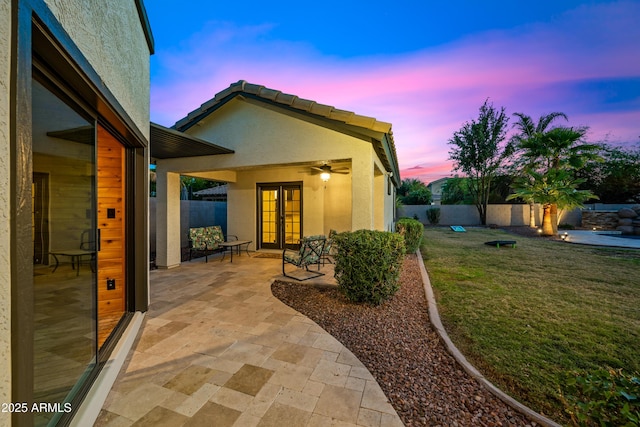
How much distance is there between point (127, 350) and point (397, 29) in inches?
404

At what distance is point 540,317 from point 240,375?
4.25m

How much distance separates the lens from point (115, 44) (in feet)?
7.74

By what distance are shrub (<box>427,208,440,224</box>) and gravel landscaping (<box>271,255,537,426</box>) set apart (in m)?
17.2

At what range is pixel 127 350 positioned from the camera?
279 centimetres

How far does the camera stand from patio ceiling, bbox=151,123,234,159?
16.0 ft

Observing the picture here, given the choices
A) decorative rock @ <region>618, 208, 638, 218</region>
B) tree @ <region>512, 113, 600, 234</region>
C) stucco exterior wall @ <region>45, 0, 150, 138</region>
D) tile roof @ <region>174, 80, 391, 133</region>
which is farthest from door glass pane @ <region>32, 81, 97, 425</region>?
decorative rock @ <region>618, 208, 638, 218</region>

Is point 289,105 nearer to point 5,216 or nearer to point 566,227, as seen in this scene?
point 5,216

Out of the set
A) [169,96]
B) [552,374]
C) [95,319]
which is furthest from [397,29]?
[169,96]

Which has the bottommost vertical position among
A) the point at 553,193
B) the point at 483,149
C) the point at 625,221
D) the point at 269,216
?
the point at 625,221

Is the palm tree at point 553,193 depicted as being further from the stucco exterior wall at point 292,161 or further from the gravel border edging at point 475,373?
the gravel border edging at point 475,373

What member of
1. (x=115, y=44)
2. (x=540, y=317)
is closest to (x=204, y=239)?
(x=115, y=44)

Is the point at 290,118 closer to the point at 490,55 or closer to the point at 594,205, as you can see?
the point at 490,55

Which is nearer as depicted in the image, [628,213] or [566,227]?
[628,213]

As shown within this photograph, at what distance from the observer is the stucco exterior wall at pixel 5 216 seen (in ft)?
3.34
